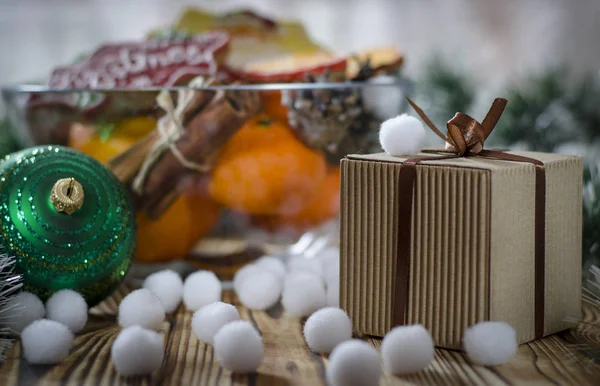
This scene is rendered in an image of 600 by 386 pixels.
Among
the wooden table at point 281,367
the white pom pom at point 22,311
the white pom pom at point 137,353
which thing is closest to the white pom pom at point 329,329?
the wooden table at point 281,367

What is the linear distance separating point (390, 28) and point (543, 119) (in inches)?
18.7

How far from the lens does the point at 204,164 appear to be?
31.7 inches

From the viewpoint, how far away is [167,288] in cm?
74

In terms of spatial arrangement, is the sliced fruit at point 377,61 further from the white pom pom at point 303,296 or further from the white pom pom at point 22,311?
the white pom pom at point 22,311

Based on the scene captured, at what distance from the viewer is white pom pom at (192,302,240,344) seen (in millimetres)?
625

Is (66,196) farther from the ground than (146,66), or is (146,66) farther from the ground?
(146,66)

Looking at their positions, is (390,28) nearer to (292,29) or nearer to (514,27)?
(514,27)

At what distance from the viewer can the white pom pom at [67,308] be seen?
2.16 ft

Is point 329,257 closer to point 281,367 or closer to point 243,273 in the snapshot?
point 243,273

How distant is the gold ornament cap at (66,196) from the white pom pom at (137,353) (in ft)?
0.53

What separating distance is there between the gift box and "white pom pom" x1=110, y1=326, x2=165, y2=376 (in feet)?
0.56

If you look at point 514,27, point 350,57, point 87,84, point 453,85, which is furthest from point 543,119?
point 87,84

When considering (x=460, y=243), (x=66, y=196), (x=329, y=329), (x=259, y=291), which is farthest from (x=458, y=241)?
(x=66, y=196)

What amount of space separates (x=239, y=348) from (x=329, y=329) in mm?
79
